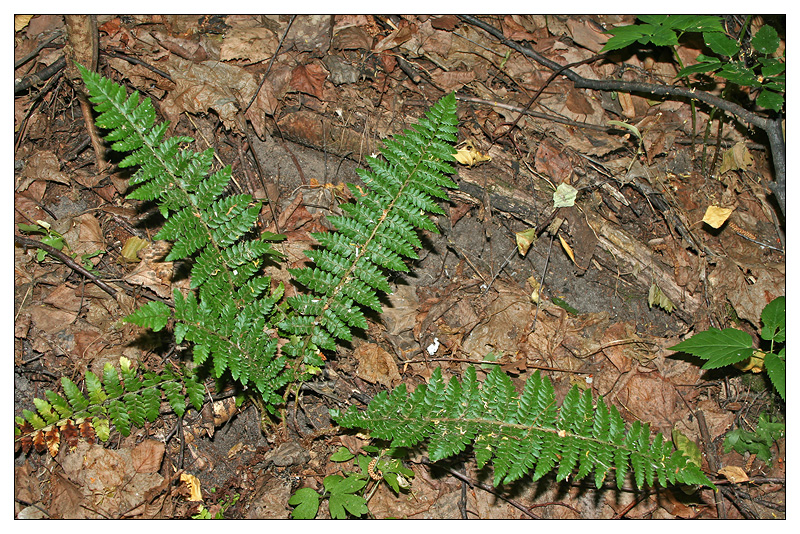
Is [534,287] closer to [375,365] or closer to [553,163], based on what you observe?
[553,163]

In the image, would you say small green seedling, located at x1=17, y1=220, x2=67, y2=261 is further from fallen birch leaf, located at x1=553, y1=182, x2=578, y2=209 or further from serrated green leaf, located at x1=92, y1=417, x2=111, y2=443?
fallen birch leaf, located at x1=553, y1=182, x2=578, y2=209

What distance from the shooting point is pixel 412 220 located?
9.29 feet

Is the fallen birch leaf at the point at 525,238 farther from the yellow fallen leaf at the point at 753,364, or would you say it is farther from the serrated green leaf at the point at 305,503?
the serrated green leaf at the point at 305,503

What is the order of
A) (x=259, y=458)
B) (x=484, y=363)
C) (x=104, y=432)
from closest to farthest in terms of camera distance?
(x=104, y=432) < (x=259, y=458) < (x=484, y=363)

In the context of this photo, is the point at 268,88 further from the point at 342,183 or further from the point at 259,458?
the point at 259,458

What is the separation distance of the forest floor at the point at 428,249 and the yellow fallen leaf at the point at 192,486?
0.09 feet

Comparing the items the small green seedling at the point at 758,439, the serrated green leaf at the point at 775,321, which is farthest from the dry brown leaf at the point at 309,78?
the small green seedling at the point at 758,439

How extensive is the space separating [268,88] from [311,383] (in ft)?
6.78

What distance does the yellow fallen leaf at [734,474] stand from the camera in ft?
10.6

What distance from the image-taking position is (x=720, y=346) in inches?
125

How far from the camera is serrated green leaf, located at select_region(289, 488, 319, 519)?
9.14 feet

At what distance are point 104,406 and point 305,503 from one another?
118cm

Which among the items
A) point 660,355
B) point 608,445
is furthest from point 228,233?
point 660,355

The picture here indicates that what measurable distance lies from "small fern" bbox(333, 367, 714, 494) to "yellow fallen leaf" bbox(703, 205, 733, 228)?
5.95ft
